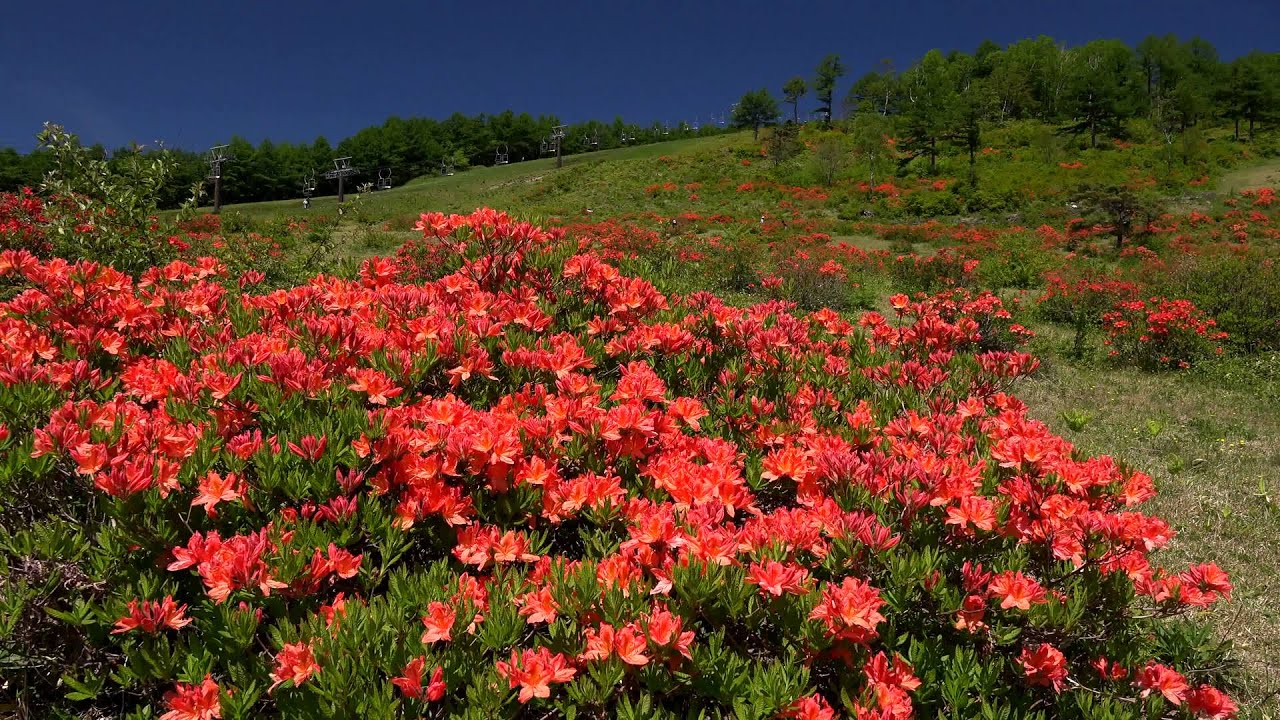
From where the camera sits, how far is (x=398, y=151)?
79.5 m

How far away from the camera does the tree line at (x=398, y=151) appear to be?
70.9m

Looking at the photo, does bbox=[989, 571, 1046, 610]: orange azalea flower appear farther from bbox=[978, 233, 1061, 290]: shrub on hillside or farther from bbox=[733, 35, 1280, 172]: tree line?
bbox=[733, 35, 1280, 172]: tree line

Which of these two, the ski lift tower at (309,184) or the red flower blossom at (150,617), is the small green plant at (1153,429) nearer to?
the red flower blossom at (150,617)

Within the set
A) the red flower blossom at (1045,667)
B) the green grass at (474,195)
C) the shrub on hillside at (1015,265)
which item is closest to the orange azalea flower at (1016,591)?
the red flower blossom at (1045,667)

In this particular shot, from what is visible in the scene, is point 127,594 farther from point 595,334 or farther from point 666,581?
point 595,334

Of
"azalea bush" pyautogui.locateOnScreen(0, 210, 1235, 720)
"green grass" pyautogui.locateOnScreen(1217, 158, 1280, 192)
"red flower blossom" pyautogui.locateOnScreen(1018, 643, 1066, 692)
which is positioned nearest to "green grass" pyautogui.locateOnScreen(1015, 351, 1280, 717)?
"azalea bush" pyautogui.locateOnScreen(0, 210, 1235, 720)

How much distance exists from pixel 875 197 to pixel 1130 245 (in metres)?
15.1

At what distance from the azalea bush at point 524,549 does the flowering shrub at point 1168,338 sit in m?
8.06

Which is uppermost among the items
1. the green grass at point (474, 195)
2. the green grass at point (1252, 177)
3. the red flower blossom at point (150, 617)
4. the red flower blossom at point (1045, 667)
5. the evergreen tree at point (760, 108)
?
the evergreen tree at point (760, 108)

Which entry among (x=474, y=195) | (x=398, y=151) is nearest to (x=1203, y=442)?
Answer: (x=474, y=195)

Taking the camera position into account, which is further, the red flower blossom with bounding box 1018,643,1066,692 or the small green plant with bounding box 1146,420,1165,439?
the small green plant with bounding box 1146,420,1165,439

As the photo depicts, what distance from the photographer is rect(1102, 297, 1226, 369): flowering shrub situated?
8.88 meters

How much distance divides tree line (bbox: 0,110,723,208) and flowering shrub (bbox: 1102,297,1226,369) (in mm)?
65807

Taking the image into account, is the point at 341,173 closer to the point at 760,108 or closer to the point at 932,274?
the point at 760,108
